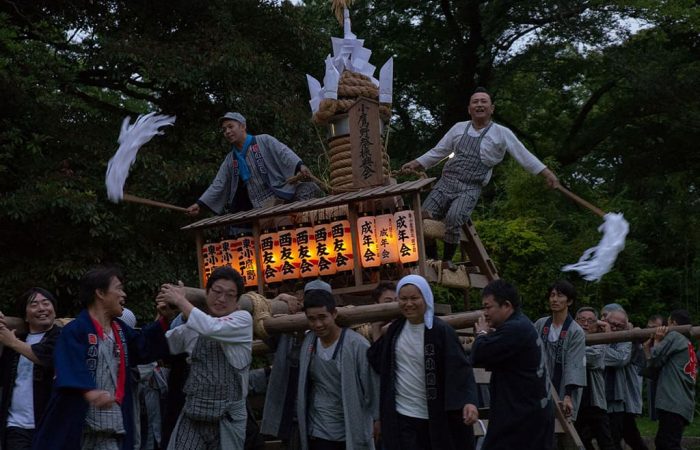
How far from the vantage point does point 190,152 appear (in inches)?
565

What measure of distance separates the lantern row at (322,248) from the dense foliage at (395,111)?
3722mm

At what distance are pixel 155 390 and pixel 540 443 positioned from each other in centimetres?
348

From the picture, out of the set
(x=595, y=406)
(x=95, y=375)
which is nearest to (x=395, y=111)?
(x=595, y=406)

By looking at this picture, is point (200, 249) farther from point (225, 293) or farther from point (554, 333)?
point (225, 293)

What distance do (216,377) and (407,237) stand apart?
3246 millimetres

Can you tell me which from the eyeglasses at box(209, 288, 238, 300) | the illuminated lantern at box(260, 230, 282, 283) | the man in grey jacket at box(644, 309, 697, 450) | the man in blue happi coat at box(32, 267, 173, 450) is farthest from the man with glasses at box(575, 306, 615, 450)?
the man in blue happi coat at box(32, 267, 173, 450)

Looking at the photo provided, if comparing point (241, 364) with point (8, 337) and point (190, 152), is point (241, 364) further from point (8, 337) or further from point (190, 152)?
point (190, 152)

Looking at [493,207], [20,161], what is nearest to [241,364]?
[20,161]

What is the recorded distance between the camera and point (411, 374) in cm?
657

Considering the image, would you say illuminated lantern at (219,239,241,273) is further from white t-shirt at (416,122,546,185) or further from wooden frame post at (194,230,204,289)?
white t-shirt at (416,122,546,185)

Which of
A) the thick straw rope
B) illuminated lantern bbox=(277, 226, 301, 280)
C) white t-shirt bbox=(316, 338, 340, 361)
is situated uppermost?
illuminated lantern bbox=(277, 226, 301, 280)

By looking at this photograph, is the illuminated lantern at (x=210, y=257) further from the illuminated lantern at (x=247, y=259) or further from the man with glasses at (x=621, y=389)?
the man with glasses at (x=621, y=389)

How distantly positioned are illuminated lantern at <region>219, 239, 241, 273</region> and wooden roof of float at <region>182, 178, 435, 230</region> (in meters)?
0.23

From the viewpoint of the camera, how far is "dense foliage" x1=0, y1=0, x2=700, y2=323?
13.3 metres
